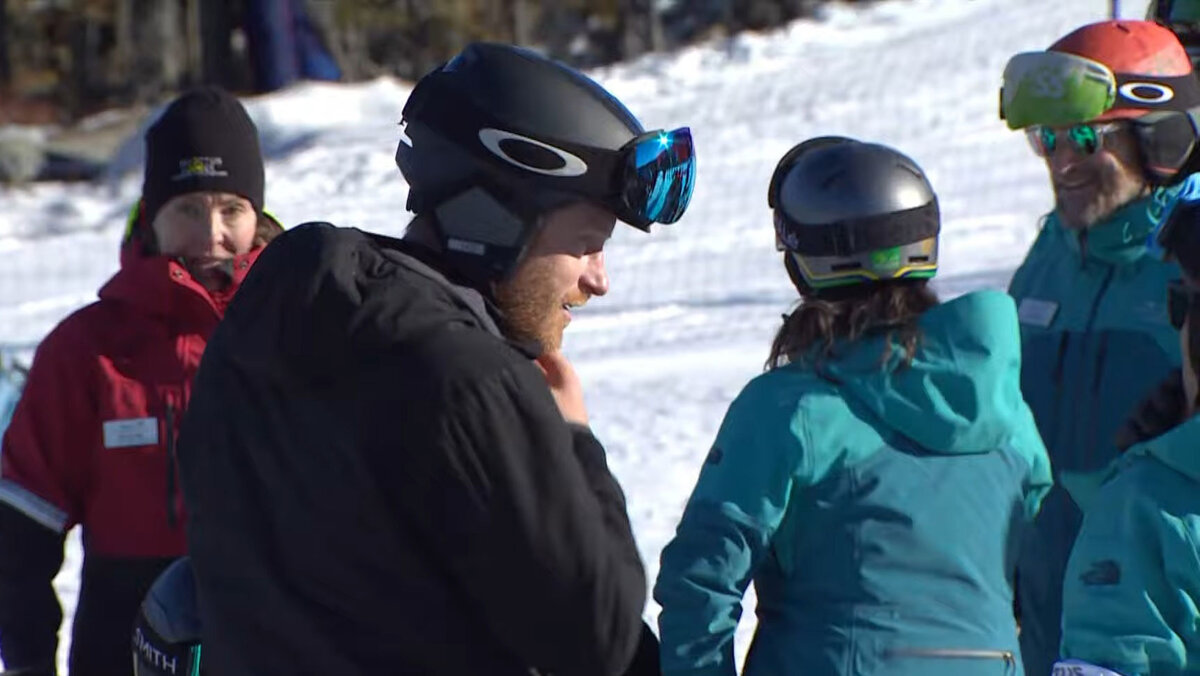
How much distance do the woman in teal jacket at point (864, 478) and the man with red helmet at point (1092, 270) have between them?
0.82m

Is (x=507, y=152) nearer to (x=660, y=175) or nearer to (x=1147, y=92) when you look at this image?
(x=660, y=175)

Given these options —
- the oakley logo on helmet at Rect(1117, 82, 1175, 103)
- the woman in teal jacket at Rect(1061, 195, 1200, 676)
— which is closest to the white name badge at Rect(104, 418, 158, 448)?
the woman in teal jacket at Rect(1061, 195, 1200, 676)

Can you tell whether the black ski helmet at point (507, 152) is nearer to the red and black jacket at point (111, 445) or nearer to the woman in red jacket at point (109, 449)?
the woman in red jacket at point (109, 449)

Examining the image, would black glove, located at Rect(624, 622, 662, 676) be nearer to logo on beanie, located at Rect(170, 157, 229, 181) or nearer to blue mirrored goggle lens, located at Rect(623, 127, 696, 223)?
blue mirrored goggle lens, located at Rect(623, 127, 696, 223)

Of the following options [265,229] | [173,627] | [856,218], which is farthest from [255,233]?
[173,627]

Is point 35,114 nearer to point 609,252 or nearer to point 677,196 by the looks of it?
point 609,252

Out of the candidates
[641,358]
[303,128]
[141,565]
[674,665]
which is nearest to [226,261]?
[141,565]

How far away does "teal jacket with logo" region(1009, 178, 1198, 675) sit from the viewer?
3752 millimetres

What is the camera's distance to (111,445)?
349cm

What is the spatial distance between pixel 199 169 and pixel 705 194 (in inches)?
468

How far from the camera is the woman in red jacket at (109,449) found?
336cm

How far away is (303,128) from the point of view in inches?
741

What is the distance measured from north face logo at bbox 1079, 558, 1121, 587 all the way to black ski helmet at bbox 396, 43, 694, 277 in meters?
0.90

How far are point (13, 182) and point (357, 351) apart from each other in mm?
19520
